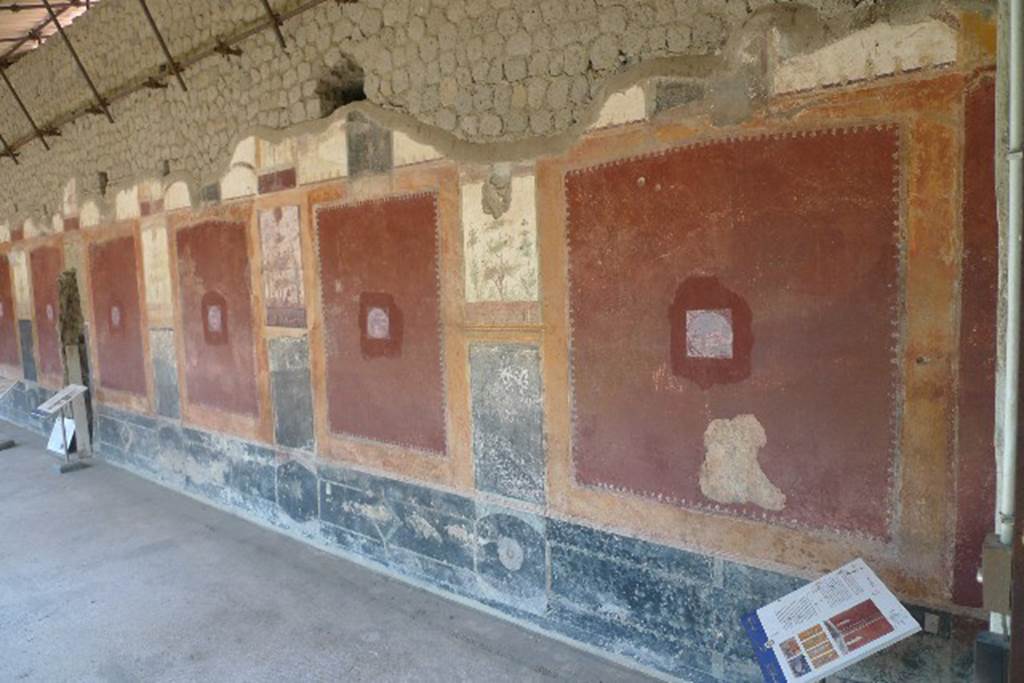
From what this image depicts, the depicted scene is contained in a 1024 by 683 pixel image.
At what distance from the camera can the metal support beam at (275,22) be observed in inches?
176

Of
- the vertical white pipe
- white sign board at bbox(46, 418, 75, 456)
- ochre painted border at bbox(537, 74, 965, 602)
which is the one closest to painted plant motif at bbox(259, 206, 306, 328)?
ochre painted border at bbox(537, 74, 965, 602)

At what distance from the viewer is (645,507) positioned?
9.85 feet

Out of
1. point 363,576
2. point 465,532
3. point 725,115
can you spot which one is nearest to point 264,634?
point 363,576

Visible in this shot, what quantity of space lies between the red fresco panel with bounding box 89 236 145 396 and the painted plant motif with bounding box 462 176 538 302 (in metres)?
4.29

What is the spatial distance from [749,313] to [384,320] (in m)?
2.15

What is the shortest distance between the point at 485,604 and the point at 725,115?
2.60 metres

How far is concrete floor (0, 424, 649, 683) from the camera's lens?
3.17 meters

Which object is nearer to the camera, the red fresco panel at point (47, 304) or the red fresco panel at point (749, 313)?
the red fresco panel at point (749, 313)

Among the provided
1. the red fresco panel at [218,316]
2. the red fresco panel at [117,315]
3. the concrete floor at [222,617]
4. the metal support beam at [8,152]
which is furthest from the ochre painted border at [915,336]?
the metal support beam at [8,152]

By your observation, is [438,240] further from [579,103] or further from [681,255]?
[681,255]

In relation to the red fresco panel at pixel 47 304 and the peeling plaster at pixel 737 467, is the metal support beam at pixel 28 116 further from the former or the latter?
the peeling plaster at pixel 737 467

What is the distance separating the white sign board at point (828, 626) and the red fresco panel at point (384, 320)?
2.07 meters

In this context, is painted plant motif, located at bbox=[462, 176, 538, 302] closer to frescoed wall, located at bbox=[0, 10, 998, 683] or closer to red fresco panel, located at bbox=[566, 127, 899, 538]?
frescoed wall, located at bbox=[0, 10, 998, 683]

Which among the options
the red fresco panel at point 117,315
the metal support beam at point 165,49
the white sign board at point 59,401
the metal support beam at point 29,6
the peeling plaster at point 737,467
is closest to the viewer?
the peeling plaster at point 737,467
